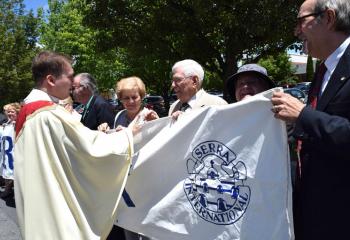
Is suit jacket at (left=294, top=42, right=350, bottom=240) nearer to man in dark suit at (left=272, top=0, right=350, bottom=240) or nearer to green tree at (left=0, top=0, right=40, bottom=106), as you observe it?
man in dark suit at (left=272, top=0, right=350, bottom=240)

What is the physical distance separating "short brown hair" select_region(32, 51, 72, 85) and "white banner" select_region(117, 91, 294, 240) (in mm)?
830

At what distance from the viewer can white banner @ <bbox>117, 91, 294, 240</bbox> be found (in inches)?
104

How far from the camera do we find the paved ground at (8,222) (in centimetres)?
573

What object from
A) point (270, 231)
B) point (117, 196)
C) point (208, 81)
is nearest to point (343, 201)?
point (270, 231)

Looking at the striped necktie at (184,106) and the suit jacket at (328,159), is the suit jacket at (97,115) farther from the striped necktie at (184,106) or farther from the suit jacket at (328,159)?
the suit jacket at (328,159)

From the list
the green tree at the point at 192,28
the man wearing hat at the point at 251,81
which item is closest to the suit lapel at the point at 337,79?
the man wearing hat at the point at 251,81

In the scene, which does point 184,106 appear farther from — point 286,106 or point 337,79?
point 337,79

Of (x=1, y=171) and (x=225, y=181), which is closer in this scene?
(x=225, y=181)

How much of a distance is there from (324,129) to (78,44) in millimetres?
30037

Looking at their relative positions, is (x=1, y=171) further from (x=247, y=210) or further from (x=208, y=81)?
(x=208, y=81)

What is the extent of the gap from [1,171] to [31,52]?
2317 centimetres

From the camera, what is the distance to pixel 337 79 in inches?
86.0

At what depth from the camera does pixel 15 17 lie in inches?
1163

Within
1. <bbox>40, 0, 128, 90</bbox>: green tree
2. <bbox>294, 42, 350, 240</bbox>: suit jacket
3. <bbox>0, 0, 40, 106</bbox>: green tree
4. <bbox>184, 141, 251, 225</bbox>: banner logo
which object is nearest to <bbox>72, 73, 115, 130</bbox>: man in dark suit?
<bbox>184, 141, 251, 225</bbox>: banner logo
